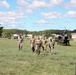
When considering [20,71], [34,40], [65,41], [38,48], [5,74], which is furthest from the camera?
[65,41]

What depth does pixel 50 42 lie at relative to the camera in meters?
32.3

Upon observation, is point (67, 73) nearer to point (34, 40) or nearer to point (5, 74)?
point (5, 74)

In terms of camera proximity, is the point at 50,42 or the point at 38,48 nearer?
the point at 38,48

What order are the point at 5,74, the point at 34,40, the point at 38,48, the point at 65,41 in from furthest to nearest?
1. the point at 65,41
2. the point at 34,40
3. the point at 38,48
4. the point at 5,74

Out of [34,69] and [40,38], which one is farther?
[40,38]

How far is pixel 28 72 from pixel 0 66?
2.53 metres

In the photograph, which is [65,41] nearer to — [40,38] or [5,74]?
[40,38]

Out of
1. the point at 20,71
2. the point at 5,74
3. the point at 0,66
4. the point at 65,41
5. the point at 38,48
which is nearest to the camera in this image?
the point at 5,74

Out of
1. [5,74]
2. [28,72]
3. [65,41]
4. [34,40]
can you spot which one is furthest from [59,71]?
[65,41]

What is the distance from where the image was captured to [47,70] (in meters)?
16.6

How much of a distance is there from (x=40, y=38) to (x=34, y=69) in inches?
479

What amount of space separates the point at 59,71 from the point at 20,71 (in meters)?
1.98

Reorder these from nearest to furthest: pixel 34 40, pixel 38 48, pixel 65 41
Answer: pixel 38 48 < pixel 34 40 < pixel 65 41

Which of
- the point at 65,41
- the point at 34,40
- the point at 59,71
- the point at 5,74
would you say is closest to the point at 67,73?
the point at 59,71
